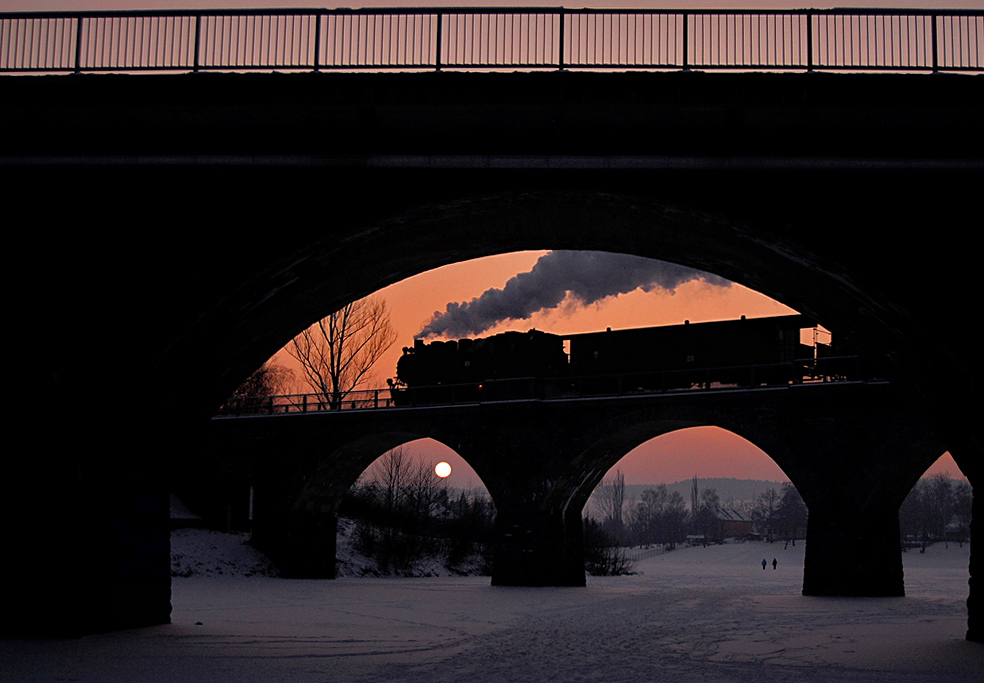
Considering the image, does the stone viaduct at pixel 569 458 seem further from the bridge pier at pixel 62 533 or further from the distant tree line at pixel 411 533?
the bridge pier at pixel 62 533

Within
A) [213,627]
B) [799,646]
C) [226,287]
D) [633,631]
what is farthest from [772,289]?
[213,627]

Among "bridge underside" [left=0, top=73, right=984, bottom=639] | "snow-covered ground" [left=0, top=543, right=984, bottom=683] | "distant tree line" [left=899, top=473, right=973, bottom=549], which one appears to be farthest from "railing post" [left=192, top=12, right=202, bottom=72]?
"distant tree line" [left=899, top=473, right=973, bottom=549]

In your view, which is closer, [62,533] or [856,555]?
[62,533]

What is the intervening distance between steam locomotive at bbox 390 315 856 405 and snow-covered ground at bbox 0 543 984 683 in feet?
24.3

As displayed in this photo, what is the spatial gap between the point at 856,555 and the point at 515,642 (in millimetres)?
13188

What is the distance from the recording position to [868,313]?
1143 centimetres

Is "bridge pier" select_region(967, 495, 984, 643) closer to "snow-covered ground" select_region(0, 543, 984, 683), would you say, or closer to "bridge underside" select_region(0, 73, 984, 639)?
"bridge underside" select_region(0, 73, 984, 639)

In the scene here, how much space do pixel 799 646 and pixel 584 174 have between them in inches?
277

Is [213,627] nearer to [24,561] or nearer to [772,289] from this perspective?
[24,561]

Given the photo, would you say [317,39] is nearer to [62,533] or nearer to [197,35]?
[197,35]

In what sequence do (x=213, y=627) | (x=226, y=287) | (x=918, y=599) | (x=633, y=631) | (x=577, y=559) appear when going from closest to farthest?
1. (x=226, y=287)
2. (x=213, y=627)
3. (x=633, y=631)
4. (x=918, y=599)
5. (x=577, y=559)

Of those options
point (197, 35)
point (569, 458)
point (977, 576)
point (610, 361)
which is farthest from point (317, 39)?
point (610, 361)

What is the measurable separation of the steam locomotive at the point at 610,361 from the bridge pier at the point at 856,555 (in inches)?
170

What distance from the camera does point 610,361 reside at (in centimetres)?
3200
